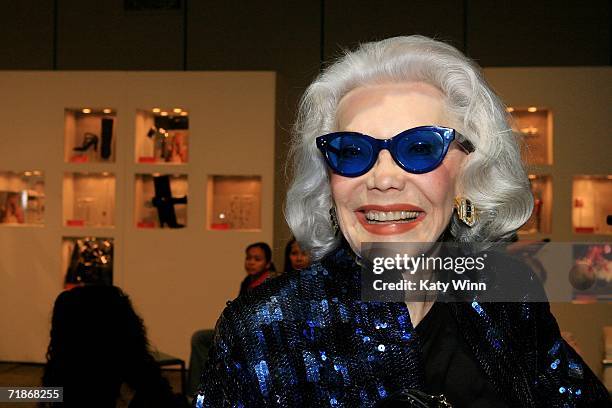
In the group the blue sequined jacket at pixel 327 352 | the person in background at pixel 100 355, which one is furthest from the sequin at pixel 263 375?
the person in background at pixel 100 355

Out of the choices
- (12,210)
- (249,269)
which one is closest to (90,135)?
(12,210)

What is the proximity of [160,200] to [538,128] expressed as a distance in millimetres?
2720

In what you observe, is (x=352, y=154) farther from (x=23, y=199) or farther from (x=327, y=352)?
(x=23, y=199)

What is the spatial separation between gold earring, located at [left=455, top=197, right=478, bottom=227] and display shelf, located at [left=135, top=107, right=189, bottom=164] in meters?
4.47

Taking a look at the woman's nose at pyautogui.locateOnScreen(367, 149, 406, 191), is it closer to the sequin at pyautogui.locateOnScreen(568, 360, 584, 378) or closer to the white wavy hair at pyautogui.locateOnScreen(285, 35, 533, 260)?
the white wavy hair at pyautogui.locateOnScreen(285, 35, 533, 260)

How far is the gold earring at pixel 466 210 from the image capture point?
4.00ft

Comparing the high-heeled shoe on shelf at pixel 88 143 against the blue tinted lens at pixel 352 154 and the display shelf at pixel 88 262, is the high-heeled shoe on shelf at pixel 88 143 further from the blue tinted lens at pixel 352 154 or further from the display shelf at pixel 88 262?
the blue tinted lens at pixel 352 154

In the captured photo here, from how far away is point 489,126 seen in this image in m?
1.20

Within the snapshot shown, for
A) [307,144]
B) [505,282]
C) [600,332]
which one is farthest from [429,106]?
[600,332]

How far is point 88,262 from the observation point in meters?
5.63

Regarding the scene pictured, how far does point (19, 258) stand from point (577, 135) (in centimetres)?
409

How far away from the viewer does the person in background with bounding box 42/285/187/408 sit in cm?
221

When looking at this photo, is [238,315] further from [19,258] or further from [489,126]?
[19,258]

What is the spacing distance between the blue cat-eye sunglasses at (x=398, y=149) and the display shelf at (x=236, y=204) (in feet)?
14.5
